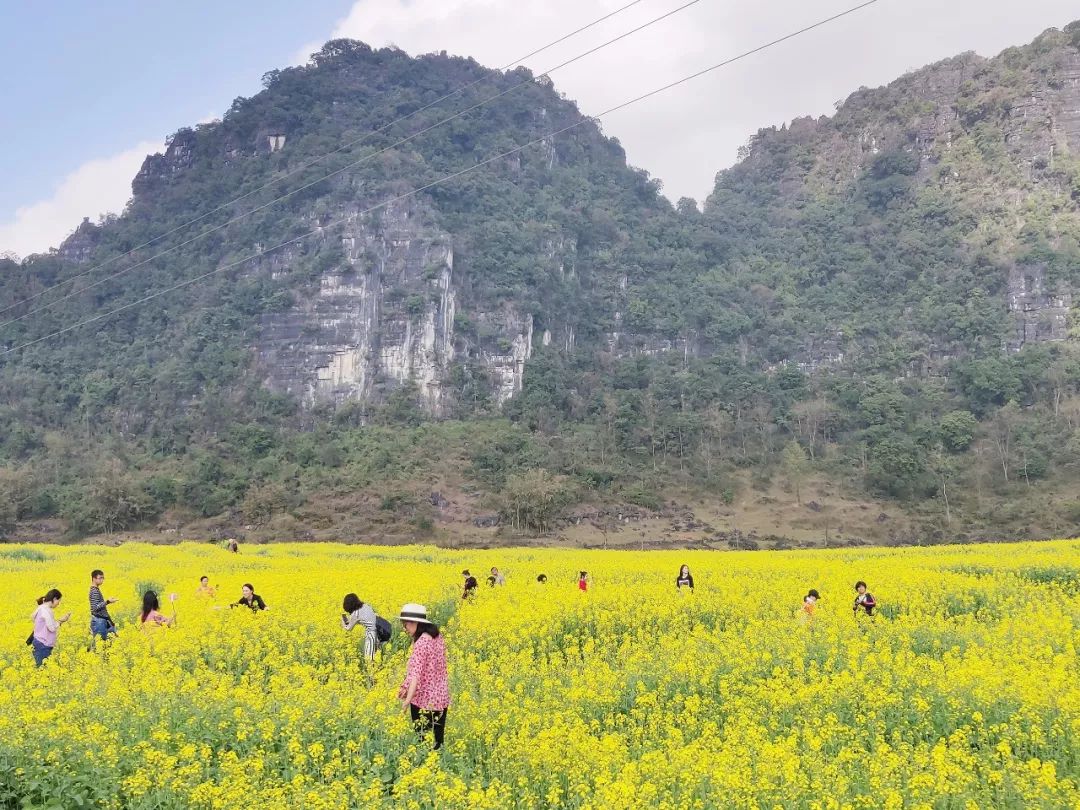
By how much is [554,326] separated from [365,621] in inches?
3196

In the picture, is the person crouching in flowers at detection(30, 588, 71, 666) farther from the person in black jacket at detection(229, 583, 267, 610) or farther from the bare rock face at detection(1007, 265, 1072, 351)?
the bare rock face at detection(1007, 265, 1072, 351)

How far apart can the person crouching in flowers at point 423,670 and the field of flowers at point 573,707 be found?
0.27m

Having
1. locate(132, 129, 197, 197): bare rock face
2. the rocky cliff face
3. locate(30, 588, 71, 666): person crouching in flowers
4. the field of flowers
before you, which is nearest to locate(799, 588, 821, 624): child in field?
the field of flowers

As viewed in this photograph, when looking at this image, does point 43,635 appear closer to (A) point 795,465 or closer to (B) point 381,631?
(B) point 381,631

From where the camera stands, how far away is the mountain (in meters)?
55.1

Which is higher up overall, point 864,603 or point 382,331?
point 382,331

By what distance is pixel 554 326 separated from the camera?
89875 mm

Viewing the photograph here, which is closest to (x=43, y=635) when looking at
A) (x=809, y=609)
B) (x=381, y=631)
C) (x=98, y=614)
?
(x=98, y=614)

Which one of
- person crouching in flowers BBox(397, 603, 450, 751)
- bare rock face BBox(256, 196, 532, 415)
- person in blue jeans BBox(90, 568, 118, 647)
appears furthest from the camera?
bare rock face BBox(256, 196, 532, 415)

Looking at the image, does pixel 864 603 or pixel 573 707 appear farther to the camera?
pixel 864 603

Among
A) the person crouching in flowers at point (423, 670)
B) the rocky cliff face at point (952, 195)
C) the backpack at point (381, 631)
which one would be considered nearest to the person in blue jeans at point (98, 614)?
the backpack at point (381, 631)

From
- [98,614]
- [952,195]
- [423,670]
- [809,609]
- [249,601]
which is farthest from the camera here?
[952,195]

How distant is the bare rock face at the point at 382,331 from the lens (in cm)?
7906

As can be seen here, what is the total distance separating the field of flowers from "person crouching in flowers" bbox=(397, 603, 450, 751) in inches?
10.5
